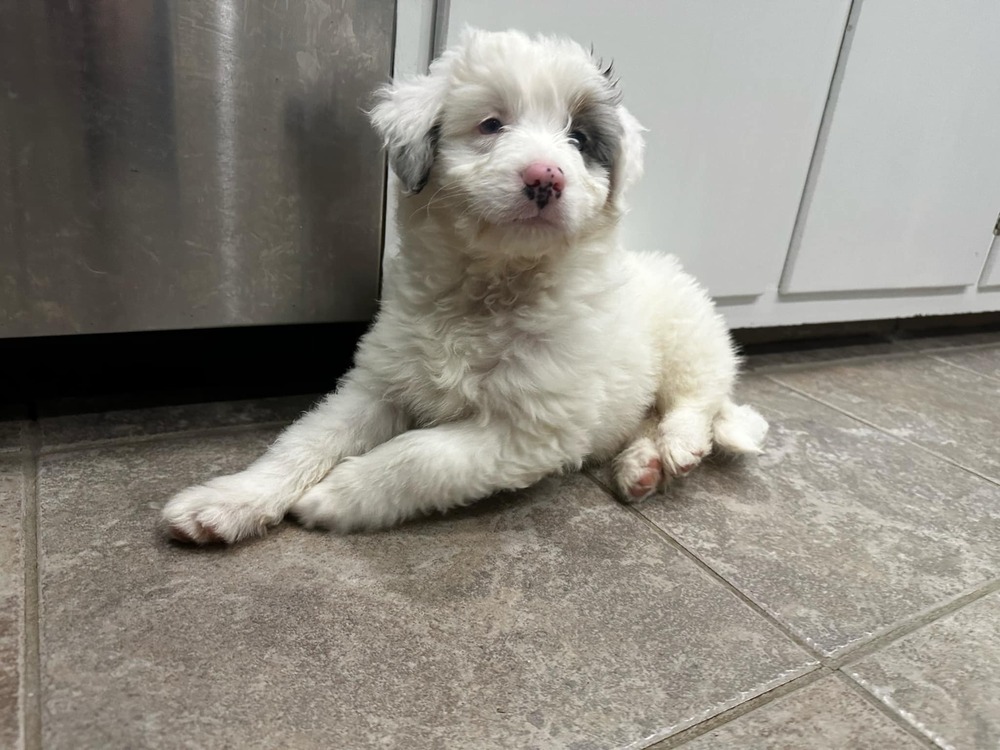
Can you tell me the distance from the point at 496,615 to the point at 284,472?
17.2 inches

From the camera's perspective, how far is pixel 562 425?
124cm

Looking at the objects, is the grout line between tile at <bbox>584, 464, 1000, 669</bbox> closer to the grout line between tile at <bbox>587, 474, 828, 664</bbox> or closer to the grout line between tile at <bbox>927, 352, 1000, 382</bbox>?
the grout line between tile at <bbox>587, 474, 828, 664</bbox>

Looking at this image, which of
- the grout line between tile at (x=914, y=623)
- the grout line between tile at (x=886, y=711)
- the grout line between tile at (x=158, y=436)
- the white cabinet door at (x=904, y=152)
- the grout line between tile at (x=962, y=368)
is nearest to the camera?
the grout line between tile at (x=886, y=711)

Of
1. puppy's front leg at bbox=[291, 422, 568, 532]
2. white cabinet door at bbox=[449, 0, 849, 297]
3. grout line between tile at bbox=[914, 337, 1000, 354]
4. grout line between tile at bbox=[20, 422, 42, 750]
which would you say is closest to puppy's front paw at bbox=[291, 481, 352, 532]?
puppy's front leg at bbox=[291, 422, 568, 532]

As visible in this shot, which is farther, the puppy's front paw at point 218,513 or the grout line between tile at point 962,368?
the grout line between tile at point 962,368

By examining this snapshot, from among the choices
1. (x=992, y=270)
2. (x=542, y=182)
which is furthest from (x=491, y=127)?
(x=992, y=270)

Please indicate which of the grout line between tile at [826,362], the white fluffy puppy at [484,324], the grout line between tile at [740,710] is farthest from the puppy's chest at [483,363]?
the grout line between tile at [826,362]

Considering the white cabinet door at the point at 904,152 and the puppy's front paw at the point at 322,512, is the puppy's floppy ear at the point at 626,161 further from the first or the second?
the white cabinet door at the point at 904,152

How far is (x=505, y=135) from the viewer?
1.14 meters

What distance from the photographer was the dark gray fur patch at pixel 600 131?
3.94 ft

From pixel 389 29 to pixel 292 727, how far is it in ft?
4.04

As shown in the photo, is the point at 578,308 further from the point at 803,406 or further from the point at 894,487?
the point at 803,406

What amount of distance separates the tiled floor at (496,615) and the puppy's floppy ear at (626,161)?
22.7 inches

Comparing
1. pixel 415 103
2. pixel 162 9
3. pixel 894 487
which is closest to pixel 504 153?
pixel 415 103
